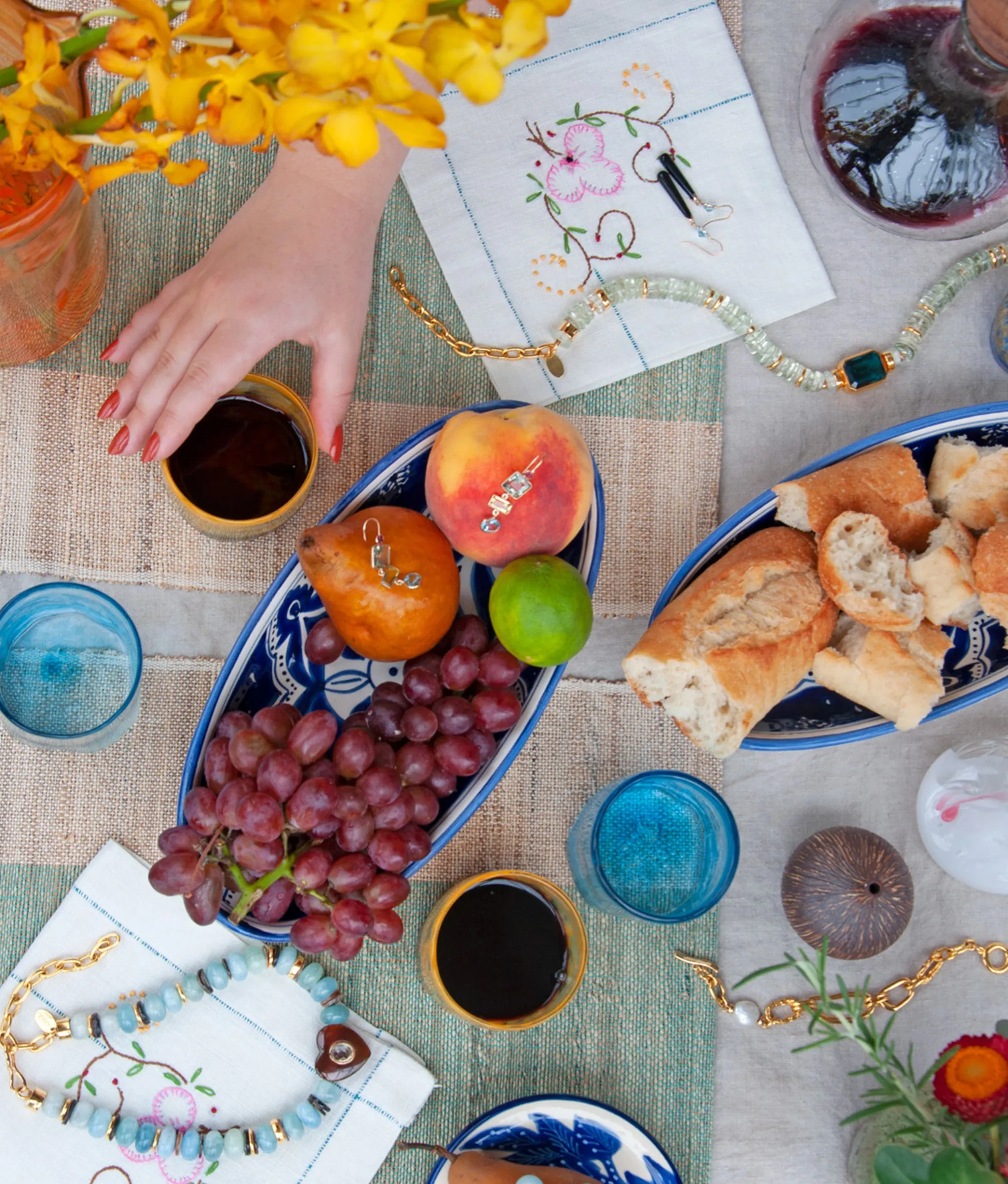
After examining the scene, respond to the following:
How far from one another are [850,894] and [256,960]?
0.48 meters

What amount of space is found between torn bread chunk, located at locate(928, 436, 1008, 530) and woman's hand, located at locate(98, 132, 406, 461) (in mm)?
480

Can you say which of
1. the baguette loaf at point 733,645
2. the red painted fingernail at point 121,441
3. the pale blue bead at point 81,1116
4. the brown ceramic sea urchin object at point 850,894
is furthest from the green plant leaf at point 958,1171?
the red painted fingernail at point 121,441

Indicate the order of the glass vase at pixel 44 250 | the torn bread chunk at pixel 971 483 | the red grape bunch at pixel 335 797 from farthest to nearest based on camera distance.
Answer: the torn bread chunk at pixel 971 483 → the red grape bunch at pixel 335 797 → the glass vase at pixel 44 250

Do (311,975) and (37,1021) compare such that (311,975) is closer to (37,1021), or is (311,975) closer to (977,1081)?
(37,1021)

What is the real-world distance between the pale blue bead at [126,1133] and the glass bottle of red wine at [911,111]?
3.17ft

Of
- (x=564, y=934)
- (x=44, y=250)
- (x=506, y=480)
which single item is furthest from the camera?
(x=564, y=934)

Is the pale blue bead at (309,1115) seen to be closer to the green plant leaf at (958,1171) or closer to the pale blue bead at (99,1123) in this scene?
the pale blue bead at (99,1123)

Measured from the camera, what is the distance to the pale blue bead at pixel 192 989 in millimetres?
771

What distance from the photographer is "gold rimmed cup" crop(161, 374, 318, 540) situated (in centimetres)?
72

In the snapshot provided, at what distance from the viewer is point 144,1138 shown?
30.0 inches

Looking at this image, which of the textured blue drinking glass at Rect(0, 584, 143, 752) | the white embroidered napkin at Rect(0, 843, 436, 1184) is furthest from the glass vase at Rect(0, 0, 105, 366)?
the white embroidered napkin at Rect(0, 843, 436, 1184)

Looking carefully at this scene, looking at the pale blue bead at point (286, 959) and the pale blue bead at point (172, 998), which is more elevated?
the pale blue bead at point (286, 959)

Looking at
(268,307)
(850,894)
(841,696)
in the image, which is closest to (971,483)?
(841,696)

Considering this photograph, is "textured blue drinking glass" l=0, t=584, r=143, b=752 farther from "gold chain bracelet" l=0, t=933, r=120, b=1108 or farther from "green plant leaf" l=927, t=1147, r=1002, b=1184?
"green plant leaf" l=927, t=1147, r=1002, b=1184
